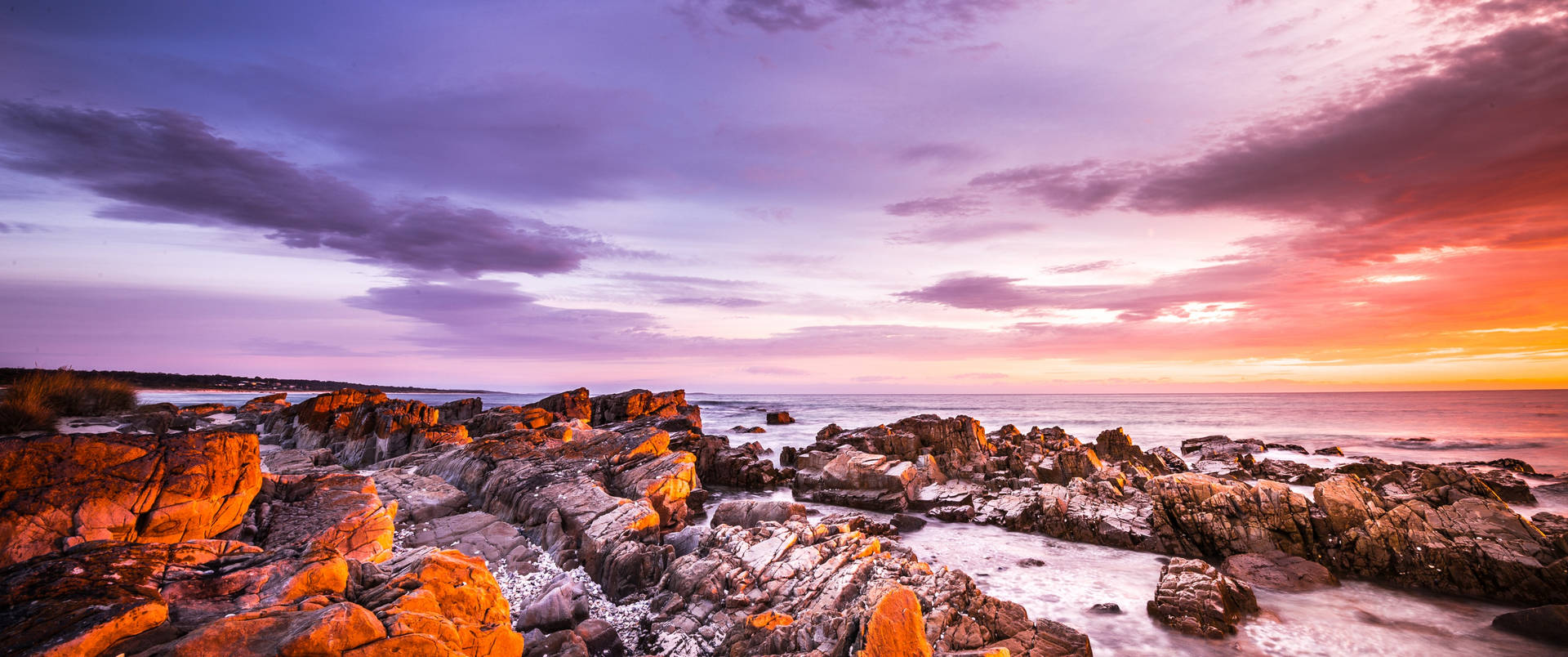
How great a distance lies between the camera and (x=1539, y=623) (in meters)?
10.8

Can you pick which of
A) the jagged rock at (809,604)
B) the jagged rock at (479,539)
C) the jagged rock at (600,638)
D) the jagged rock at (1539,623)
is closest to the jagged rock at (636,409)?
the jagged rock at (479,539)

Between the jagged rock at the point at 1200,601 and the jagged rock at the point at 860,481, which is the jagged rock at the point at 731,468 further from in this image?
the jagged rock at the point at 1200,601

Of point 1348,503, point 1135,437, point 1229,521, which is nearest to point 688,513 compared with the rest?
point 1229,521

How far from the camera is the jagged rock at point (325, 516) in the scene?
9.86 m

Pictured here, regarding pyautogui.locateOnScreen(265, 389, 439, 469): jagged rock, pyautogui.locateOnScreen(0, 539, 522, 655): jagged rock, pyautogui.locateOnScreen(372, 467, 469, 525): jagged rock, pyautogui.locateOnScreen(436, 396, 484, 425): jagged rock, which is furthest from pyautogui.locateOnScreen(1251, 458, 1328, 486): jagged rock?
pyautogui.locateOnScreen(436, 396, 484, 425): jagged rock

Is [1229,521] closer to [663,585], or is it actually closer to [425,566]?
[663,585]

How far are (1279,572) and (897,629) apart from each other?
1185 centimetres

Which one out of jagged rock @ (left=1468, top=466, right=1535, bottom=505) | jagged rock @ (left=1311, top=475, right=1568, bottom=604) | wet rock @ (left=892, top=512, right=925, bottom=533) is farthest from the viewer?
jagged rock @ (left=1468, top=466, right=1535, bottom=505)

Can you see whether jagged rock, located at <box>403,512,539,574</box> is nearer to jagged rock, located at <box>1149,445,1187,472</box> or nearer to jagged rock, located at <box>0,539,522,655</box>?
jagged rock, located at <box>0,539,522,655</box>

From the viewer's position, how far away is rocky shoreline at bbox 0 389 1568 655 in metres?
5.99

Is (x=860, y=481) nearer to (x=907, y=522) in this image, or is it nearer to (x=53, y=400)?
(x=907, y=522)

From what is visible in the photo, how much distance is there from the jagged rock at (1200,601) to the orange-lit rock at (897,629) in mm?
6200

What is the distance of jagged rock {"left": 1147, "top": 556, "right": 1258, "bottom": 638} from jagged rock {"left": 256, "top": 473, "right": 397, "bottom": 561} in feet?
48.6

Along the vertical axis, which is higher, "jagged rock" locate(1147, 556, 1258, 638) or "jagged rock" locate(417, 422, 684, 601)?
"jagged rock" locate(417, 422, 684, 601)
